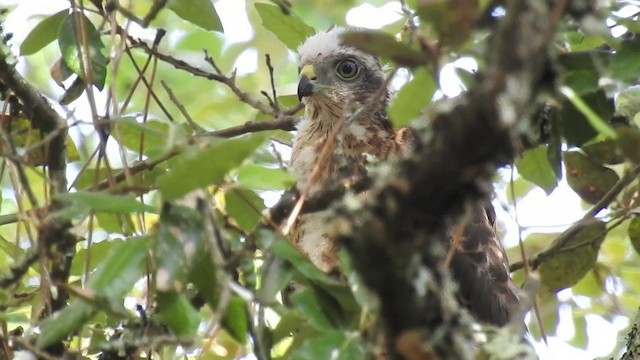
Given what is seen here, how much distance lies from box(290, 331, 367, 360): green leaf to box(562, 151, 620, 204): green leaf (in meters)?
1.46

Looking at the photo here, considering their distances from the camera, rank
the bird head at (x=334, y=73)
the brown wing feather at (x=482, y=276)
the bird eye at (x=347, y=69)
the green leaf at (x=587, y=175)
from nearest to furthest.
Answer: the green leaf at (x=587, y=175), the brown wing feather at (x=482, y=276), the bird head at (x=334, y=73), the bird eye at (x=347, y=69)

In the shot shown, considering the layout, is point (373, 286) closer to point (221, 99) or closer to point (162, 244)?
point (162, 244)

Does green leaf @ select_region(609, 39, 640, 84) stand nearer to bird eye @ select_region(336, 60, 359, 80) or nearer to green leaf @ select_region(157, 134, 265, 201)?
green leaf @ select_region(157, 134, 265, 201)

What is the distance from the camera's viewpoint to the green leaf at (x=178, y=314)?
1.93 m

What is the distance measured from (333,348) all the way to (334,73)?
9.52 ft

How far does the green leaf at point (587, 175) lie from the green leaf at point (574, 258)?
0.39ft

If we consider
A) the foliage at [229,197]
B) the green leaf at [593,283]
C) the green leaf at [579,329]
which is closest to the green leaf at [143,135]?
the foliage at [229,197]

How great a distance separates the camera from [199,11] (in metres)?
2.91

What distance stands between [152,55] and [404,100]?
1.57m

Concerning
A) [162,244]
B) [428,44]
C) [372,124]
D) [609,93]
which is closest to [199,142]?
[162,244]

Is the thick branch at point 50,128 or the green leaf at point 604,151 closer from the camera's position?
the thick branch at point 50,128

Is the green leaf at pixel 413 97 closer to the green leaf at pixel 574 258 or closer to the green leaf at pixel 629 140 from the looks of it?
the green leaf at pixel 629 140

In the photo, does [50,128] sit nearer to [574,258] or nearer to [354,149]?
[354,149]

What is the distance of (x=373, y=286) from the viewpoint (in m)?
1.44
